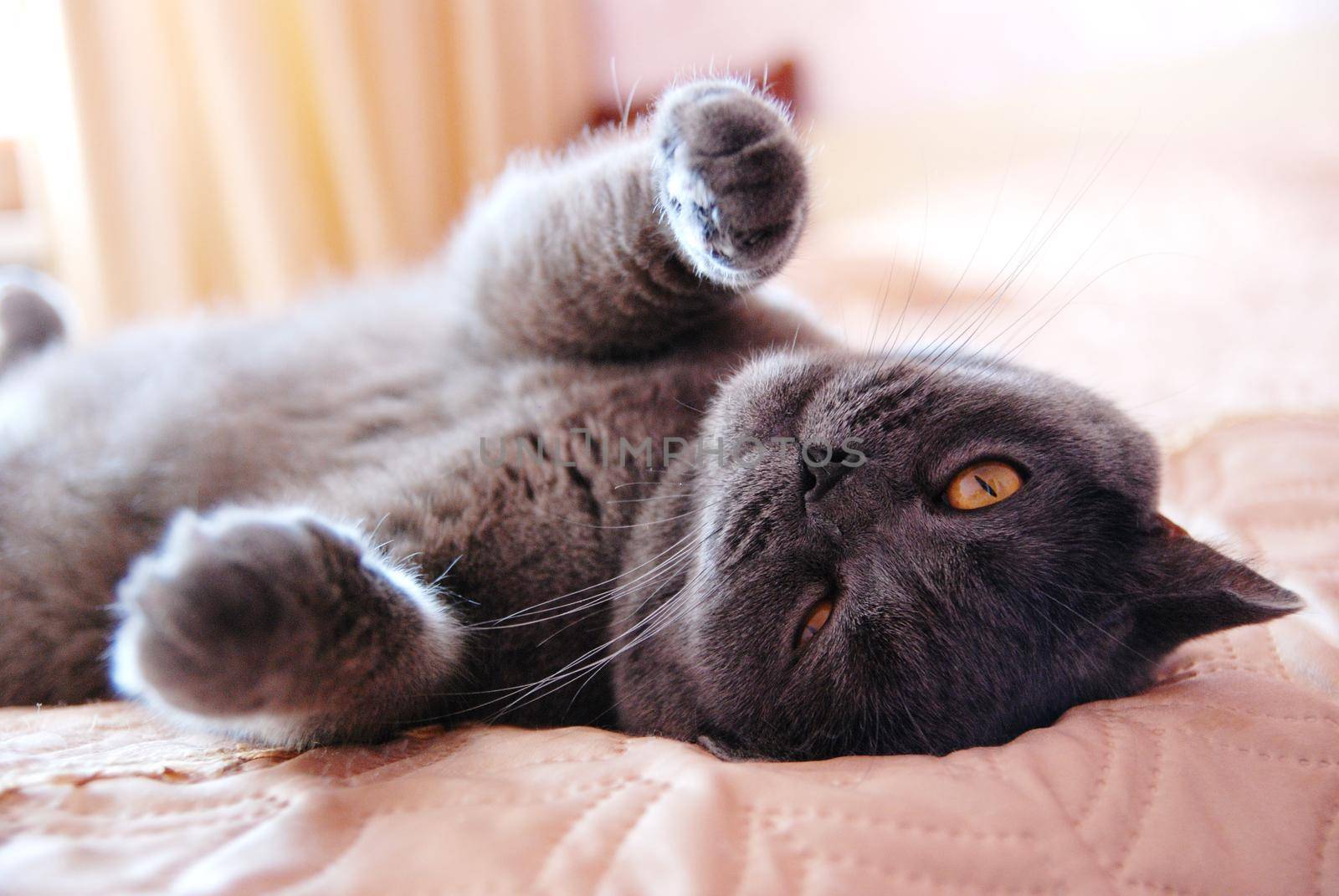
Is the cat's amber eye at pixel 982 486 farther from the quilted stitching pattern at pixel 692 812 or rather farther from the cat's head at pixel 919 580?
the quilted stitching pattern at pixel 692 812

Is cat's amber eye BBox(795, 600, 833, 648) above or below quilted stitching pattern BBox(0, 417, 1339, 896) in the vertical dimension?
above

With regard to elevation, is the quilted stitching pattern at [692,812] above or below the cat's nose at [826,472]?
below

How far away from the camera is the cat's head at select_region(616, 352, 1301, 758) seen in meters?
0.76

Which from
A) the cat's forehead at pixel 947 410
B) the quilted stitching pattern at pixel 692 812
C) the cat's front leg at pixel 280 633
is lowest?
the quilted stitching pattern at pixel 692 812

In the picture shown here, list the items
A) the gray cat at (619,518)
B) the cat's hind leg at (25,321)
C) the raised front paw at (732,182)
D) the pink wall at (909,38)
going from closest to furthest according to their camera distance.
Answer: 1. the gray cat at (619,518)
2. the raised front paw at (732,182)
3. the cat's hind leg at (25,321)
4. the pink wall at (909,38)

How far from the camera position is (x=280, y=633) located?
660 mm

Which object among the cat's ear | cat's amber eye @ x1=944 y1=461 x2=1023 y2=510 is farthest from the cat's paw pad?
the cat's ear

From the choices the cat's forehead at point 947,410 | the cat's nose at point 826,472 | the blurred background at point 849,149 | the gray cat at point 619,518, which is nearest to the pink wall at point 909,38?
the blurred background at point 849,149

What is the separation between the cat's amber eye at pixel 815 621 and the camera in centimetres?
80

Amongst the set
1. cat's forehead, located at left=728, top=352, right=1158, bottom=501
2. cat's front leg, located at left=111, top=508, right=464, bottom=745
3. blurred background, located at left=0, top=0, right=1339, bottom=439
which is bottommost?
cat's front leg, located at left=111, top=508, right=464, bottom=745

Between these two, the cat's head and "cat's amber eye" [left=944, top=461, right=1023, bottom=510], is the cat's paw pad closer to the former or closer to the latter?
the cat's head

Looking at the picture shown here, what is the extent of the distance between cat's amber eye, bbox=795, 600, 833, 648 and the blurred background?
0.76 metres

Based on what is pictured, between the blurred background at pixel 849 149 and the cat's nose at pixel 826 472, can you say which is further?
the blurred background at pixel 849 149

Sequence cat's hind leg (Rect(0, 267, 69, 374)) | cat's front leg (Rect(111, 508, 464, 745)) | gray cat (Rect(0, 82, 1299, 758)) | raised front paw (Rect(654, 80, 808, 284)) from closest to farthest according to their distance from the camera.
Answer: cat's front leg (Rect(111, 508, 464, 745)) < gray cat (Rect(0, 82, 1299, 758)) < raised front paw (Rect(654, 80, 808, 284)) < cat's hind leg (Rect(0, 267, 69, 374))
